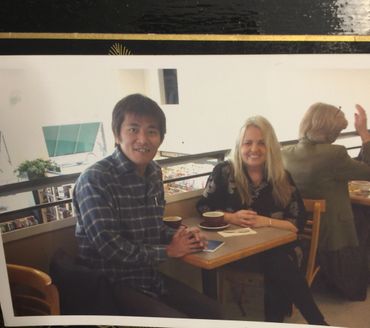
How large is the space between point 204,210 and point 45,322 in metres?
0.63

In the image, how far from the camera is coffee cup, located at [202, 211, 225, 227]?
0.95 m

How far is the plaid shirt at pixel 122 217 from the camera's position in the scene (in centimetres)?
95

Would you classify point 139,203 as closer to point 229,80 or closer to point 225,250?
point 225,250

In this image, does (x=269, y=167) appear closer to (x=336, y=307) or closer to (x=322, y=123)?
Result: (x=322, y=123)

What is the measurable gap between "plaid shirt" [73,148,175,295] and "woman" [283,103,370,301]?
395 mm

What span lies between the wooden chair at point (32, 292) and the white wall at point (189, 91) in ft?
1.16

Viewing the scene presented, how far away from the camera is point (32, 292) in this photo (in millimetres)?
1066

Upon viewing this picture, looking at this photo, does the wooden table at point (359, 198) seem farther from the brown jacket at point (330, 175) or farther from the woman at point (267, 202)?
the woman at point (267, 202)

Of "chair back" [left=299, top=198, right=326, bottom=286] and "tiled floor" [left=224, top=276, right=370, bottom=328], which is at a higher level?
"chair back" [left=299, top=198, right=326, bottom=286]

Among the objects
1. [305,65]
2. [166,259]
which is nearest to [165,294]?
[166,259]

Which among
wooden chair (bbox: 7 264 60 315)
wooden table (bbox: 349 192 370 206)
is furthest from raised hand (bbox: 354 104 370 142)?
wooden chair (bbox: 7 264 60 315)

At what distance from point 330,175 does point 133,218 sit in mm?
557

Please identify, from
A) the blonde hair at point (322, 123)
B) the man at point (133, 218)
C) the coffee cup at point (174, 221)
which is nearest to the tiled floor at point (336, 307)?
the man at point (133, 218)

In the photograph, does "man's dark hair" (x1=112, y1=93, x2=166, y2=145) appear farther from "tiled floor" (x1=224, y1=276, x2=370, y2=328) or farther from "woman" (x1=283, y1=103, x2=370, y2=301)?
"tiled floor" (x1=224, y1=276, x2=370, y2=328)
